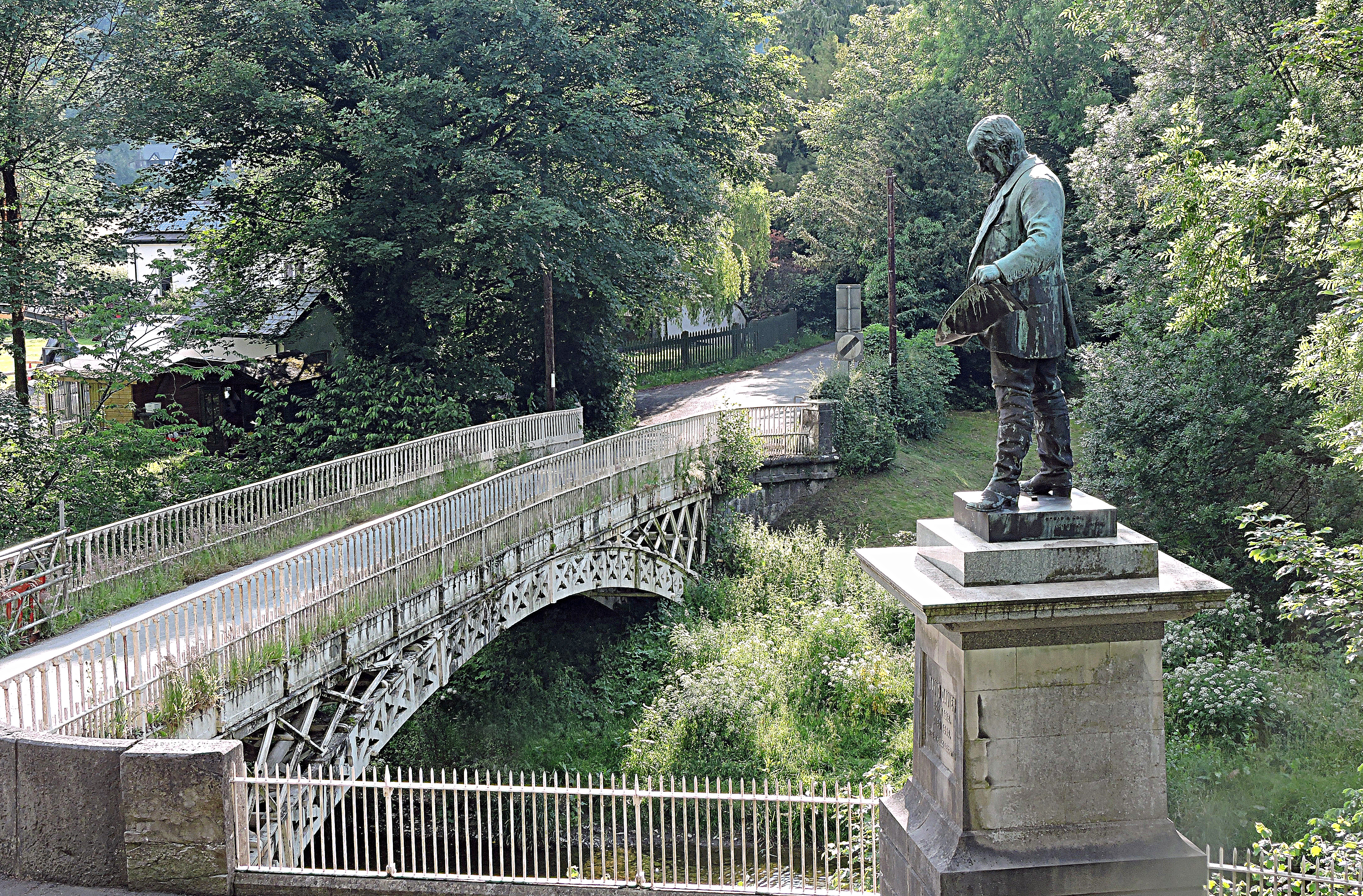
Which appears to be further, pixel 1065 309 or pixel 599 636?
pixel 599 636

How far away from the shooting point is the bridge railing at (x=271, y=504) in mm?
14703

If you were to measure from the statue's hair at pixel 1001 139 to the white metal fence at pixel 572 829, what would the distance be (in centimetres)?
535

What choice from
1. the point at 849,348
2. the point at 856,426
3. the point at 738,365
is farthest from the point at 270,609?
the point at 738,365

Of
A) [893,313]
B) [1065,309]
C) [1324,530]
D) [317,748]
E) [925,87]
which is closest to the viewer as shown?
[1065,309]

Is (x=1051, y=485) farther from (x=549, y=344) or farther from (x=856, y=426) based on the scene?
(x=856, y=426)

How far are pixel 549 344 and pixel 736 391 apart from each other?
50.1ft

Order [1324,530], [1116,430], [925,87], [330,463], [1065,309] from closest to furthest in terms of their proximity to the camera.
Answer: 1. [1065,309]
2. [1324,530]
3. [330,463]
4. [1116,430]
5. [925,87]

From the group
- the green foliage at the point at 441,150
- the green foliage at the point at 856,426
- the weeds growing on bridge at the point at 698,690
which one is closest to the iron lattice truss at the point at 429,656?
the weeds growing on bridge at the point at 698,690

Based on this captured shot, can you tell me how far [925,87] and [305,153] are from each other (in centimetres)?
2721

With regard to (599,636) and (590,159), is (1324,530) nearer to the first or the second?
(599,636)

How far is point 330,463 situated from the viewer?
19.5 metres

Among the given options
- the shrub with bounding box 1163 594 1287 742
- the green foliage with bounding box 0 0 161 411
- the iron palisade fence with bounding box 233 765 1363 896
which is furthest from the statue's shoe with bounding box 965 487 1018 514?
the green foliage with bounding box 0 0 161 411

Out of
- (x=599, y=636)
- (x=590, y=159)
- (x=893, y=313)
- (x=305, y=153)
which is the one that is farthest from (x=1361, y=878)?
(x=893, y=313)

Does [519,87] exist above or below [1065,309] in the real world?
above
